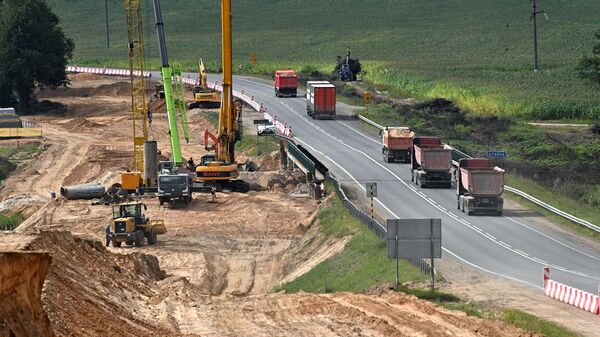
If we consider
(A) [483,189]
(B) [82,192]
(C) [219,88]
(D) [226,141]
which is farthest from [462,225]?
(C) [219,88]

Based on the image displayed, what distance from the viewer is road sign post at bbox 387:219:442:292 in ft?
151

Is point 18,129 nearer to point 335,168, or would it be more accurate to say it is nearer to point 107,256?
point 335,168

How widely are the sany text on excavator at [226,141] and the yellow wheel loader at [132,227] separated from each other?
606 inches

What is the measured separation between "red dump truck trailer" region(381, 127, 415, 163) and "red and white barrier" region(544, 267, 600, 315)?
40.4m

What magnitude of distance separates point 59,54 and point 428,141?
223 feet

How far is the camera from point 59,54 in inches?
5468

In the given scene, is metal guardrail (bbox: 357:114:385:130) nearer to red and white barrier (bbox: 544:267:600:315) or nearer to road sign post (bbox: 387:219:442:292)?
road sign post (bbox: 387:219:442:292)

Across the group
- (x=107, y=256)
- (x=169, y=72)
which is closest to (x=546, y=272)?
(x=107, y=256)

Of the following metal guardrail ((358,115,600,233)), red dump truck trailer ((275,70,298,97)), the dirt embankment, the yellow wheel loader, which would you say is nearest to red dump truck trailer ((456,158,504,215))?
metal guardrail ((358,115,600,233))

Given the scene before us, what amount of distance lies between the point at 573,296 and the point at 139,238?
97.0ft

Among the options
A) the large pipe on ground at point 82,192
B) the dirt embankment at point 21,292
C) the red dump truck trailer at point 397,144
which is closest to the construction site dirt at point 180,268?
the dirt embankment at point 21,292

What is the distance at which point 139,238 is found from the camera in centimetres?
6756

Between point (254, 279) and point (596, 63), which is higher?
point (596, 63)

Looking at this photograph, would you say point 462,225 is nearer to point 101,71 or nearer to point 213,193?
point 213,193
